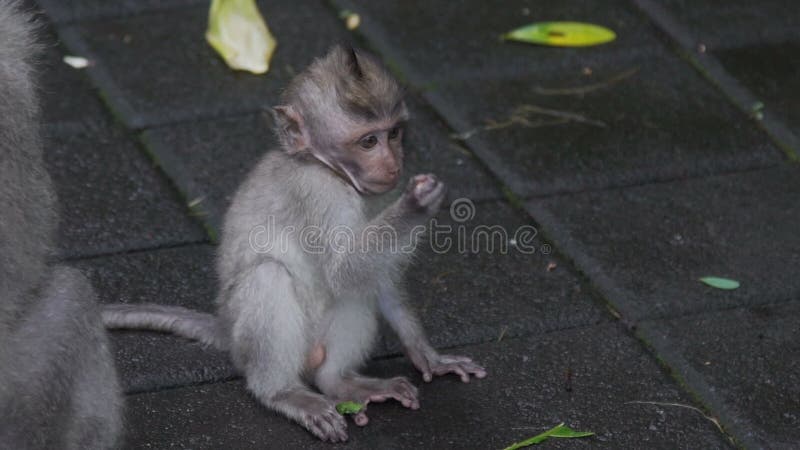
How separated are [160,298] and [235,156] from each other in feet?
3.47

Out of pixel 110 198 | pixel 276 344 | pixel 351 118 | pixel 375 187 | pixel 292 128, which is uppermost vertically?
pixel 351 118

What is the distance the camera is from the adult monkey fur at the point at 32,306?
12.2 feet

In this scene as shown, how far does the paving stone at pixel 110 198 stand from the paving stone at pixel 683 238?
4.96 ft

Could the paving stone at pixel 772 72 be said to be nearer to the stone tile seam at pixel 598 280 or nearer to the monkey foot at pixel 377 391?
the stone tile seam at pixel 598 280

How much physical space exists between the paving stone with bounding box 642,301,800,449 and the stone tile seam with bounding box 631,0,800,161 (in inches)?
50.2

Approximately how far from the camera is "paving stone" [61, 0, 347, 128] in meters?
6.62

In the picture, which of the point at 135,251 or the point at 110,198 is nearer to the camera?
the point at 135,251

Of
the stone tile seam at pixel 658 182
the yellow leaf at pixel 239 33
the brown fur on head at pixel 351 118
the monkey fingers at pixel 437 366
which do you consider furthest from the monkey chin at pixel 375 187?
the yellow leaf at pixel 239 33

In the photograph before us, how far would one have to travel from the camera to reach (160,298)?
5.41 meters

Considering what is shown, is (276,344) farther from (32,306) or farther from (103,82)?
(103,82)

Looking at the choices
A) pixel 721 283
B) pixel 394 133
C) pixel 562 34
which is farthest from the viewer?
pixel 562 34

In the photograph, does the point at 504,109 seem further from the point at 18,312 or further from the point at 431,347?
the point at 18,312

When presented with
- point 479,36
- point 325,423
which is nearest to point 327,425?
point 325,423

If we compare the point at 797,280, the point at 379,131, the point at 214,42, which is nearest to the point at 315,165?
the point at 379,131
